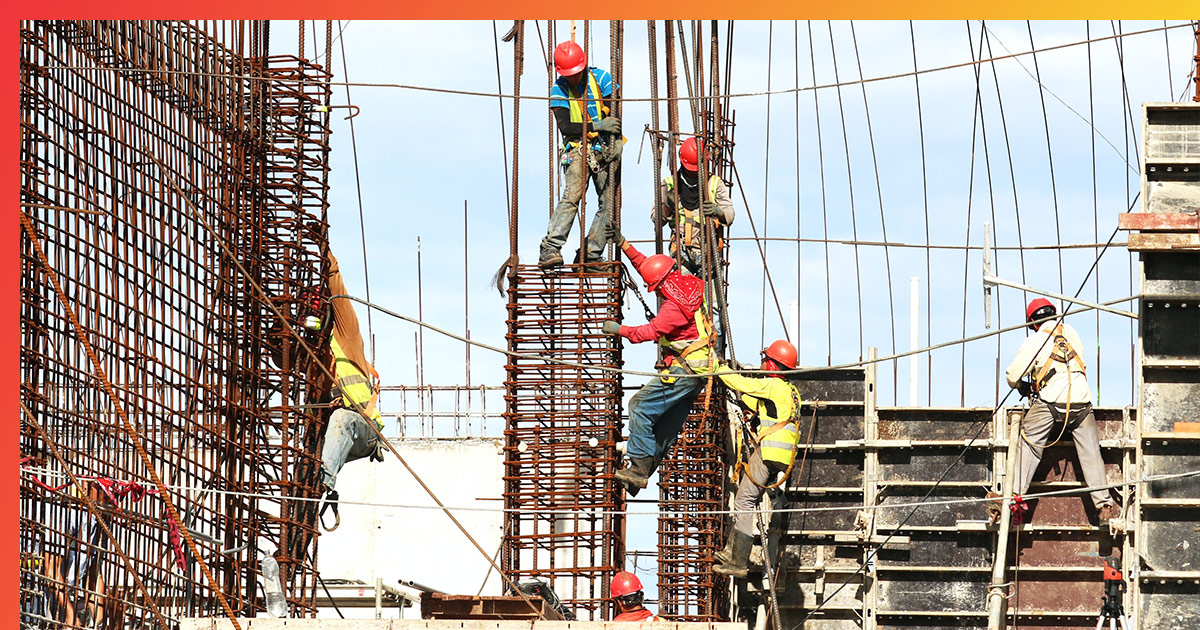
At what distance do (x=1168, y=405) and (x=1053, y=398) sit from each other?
2.92 m

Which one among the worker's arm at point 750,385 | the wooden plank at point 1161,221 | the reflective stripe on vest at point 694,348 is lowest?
the worker's arm at point 750,385

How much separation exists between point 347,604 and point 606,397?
7478 mm

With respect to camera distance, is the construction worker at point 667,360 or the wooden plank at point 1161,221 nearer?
the wooden plank at point 1161,221

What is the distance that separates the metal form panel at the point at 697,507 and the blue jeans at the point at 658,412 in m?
1.19

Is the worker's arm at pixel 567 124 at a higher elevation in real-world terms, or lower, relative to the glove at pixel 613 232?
higher

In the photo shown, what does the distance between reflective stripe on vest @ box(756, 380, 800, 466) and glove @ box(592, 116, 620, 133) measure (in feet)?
11.7

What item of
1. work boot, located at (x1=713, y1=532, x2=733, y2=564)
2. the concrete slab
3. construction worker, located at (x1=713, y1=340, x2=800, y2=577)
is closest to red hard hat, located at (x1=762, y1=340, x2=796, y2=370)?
construction worker, located at (x1=713, y1=340, x2=800, y2=577)

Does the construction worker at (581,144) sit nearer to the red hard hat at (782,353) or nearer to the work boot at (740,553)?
the red hard hat at (782,353)

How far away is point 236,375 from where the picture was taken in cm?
1941

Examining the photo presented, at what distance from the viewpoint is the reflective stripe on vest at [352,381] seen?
64.9 feet

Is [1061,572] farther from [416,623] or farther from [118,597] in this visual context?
[118,597]

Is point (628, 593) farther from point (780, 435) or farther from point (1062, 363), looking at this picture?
point (1062, 363)

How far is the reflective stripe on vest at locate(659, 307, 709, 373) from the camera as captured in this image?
17.7m

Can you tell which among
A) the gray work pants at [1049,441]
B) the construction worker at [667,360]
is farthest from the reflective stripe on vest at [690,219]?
the gray work pants at [1049,441]
